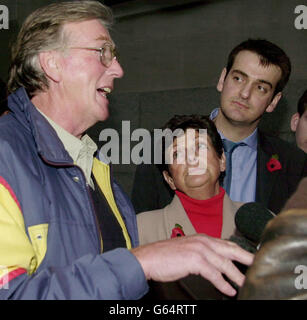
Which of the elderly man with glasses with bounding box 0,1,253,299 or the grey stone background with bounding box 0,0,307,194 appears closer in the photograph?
the elderly man with glasses with bounding box 0,1,253,299

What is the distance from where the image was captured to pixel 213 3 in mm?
3877

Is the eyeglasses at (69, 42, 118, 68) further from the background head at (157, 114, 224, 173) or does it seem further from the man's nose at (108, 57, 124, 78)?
the background head at (157, 114, 224, 173)

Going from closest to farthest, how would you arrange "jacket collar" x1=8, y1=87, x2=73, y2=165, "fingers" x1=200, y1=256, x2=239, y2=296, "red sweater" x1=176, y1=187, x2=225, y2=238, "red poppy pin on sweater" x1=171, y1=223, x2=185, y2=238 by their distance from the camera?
"fingers" x1=200, y1=256, x2=239, y2=296 < "jacket collar" x1=8, y1=87, x2=73, y2=165 < "red poppy pin on sweater" x1=171, y1=223, x2=185, y2=238 < "red sweater" x1=176, y1=187, x2=225, y2=238

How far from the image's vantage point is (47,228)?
1240 mm

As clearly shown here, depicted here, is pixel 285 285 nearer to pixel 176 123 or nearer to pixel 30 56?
pixel 30 56

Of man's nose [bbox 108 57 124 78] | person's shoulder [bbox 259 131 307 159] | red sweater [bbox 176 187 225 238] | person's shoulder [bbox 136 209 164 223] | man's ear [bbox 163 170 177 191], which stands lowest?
person's shoulder [bbox 136 209 164 223]

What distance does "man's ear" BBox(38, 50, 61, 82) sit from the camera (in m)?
1.63

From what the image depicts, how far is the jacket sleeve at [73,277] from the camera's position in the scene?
101 centimetres

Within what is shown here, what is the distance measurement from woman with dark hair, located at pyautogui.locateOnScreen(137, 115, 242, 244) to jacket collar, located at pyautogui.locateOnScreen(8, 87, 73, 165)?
775 millimetres

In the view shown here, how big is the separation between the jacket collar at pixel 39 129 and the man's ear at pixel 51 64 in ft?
0.60

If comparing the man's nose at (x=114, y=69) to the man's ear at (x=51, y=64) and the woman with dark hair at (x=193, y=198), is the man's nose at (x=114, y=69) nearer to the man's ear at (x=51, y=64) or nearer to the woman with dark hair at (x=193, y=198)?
the man's ear at (x=51, y=64)

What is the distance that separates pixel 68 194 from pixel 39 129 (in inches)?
9.1

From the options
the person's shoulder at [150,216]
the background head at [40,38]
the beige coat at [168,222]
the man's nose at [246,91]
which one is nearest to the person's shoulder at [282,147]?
the man's nose at [246,91]

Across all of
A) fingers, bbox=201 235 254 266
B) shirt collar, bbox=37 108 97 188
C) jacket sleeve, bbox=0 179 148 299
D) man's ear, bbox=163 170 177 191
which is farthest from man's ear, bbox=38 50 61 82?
fingers, bbox=201 235 254 266
